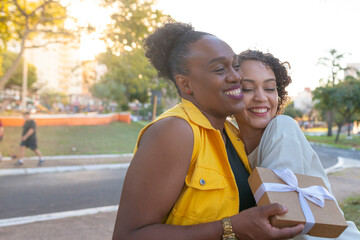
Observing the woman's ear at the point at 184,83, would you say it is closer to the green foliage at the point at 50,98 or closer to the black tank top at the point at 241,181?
the black tank top at the point at 241,181

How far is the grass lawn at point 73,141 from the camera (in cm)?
1308

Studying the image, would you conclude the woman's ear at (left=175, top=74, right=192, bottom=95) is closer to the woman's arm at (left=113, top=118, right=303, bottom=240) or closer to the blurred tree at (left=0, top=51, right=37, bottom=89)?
the woman's arm at (left=113, top=118, right=303, bottom=240)

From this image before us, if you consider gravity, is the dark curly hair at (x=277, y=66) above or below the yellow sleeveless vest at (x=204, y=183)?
above

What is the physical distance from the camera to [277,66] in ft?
7.07

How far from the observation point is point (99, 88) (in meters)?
42.0

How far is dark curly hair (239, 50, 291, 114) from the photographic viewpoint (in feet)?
6.73

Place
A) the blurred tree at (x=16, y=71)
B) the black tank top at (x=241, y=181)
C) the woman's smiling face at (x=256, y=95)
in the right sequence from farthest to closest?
the blurred tree at (x=16, y=71)
the woman's smiling face at (x=256, y=95)
the black tank top at (x=241, y=181)

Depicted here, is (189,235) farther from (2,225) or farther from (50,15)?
(50,15)

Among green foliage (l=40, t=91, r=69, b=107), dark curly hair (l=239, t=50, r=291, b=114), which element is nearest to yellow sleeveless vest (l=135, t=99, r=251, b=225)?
dark curly hair (l=239, t=50, r=291, b=114)

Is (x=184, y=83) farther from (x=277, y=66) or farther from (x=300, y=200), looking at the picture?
(x=277, y=66)

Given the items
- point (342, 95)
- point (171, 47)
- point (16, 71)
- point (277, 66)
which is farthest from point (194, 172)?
point (16, 71)

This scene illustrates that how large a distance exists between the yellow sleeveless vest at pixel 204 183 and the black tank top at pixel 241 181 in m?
0.12

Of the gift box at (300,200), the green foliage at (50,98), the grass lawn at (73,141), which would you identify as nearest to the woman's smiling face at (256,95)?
the gift box at (300,200)

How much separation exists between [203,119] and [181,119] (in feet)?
0.41
